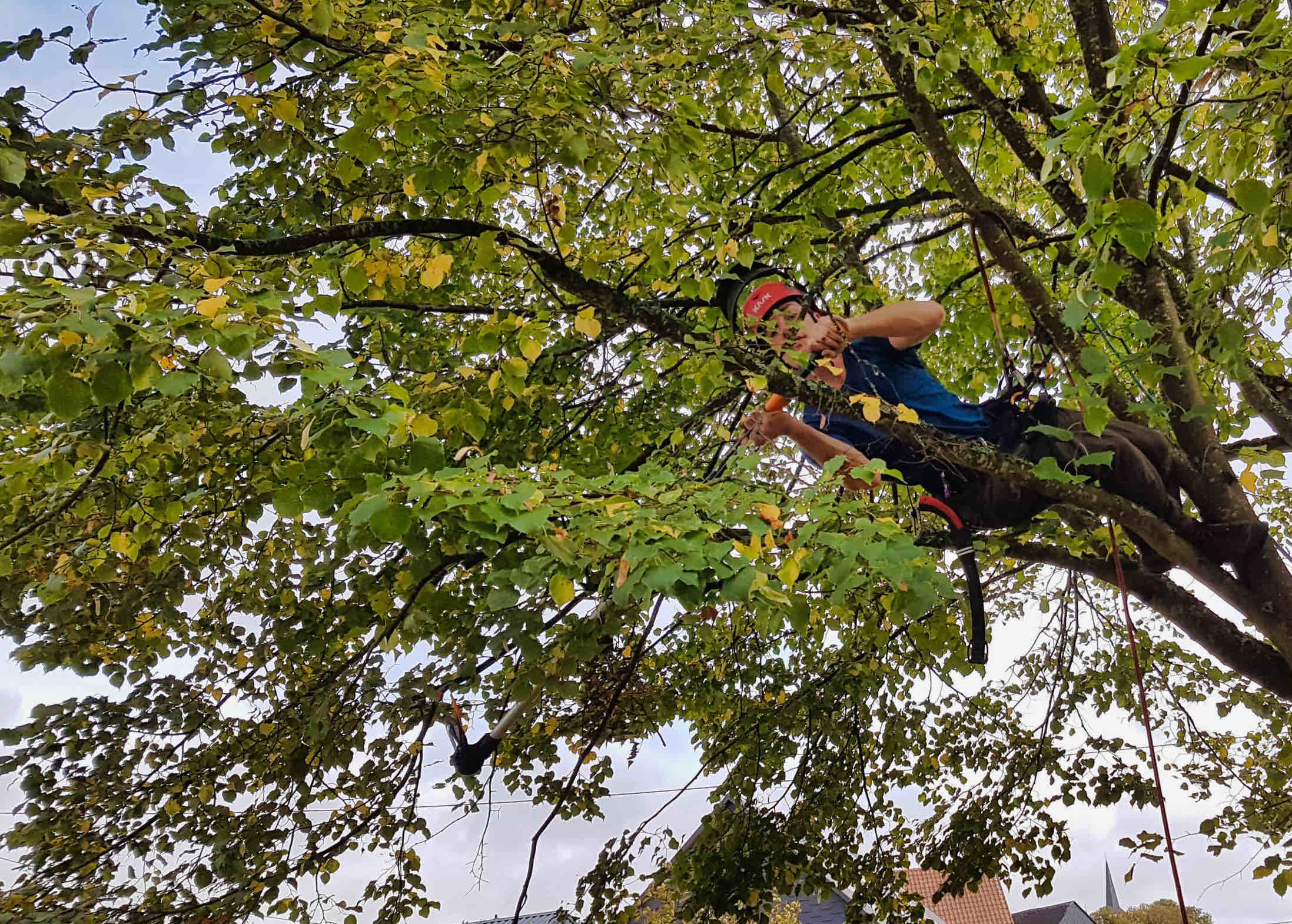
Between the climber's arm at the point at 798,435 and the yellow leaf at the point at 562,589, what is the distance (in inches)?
60.1

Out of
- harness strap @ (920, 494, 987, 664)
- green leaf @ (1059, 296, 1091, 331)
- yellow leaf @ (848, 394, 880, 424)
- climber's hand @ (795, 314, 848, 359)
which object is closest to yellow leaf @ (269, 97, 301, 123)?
climber's hand @ (795, 314, 848, 359)

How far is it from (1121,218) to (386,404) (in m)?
1.61

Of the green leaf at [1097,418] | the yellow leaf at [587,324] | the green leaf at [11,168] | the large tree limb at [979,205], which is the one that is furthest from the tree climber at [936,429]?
the green leaf at [11,168]

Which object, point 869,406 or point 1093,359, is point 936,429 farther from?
point 1093,359

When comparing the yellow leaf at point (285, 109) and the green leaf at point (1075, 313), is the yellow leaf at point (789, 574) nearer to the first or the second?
the green leaf at point (1075, 313)

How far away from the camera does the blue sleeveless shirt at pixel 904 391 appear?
10.8 feet

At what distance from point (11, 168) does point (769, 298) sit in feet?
7.22

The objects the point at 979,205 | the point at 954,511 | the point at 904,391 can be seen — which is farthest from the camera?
the point at 904,391

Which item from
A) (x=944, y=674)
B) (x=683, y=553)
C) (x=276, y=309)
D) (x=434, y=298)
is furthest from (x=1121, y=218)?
(x=434, y=298)

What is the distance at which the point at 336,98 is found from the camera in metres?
3.56

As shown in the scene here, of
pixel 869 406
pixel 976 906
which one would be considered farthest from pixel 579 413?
pixel 976 906

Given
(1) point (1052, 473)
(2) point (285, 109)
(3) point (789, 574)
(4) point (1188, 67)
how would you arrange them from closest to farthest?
(4) point (1188, 67), (3) point (789, 574), (2) point (285, 109), (1) point (1052, 473)

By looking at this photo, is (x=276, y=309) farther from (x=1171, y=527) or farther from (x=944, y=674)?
(x=944, y=674)

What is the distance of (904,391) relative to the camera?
3357mm
